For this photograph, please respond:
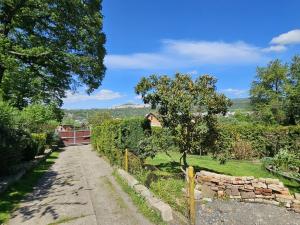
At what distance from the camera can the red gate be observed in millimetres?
40250

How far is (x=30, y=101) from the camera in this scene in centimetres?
3234

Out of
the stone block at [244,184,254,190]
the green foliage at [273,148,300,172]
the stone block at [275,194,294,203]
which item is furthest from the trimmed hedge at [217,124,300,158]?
the stone block at [275,194,294,203]

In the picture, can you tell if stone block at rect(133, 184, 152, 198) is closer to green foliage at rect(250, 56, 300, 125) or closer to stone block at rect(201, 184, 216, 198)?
stone block at rect(201, 184, 216, 198)

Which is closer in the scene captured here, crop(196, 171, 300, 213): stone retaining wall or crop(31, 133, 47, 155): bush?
crop(196, 171, 300, 213): stone retaining wall

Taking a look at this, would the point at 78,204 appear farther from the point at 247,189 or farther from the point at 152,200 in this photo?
the point at 247,189

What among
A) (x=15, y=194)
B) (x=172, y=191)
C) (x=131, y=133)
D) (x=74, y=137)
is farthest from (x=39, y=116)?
(x=172, y=191)

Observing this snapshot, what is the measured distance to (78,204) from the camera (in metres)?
8.81

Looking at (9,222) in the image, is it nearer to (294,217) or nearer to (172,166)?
(294,217)

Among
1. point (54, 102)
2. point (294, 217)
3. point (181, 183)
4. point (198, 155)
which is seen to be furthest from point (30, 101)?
point (294, 217)

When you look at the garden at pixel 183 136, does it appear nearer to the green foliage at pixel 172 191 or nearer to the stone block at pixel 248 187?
the green foliage at pixel 172 191

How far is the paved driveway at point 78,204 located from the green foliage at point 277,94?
45.7m

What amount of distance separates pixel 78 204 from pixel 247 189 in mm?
5125

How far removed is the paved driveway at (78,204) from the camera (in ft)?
24.3

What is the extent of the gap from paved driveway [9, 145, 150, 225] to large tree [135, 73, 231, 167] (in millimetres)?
3252
